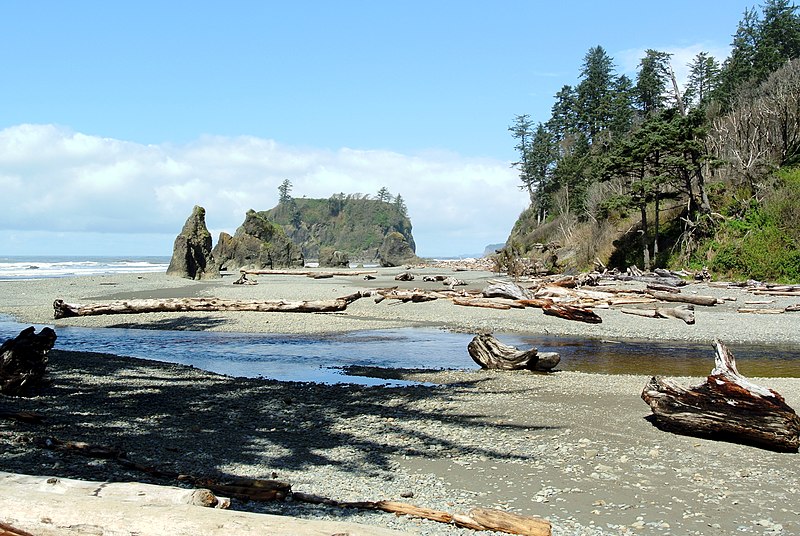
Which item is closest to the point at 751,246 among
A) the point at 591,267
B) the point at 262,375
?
the point at 591,267

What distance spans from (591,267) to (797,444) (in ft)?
125

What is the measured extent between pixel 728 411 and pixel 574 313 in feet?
46.2

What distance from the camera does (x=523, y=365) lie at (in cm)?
1288

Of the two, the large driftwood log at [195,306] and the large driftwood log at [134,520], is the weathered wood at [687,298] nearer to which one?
the large driftwood log at [195,306]

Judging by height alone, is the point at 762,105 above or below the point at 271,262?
above

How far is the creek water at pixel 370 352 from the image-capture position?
13562 millimetres

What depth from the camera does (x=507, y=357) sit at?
1291 cm

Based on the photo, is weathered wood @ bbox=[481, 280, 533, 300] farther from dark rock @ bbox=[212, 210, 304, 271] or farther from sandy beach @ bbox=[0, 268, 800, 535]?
dark rock @ bbox=[212, 210, 304, 271]

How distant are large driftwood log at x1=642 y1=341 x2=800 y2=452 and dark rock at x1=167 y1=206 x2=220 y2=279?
147 feet

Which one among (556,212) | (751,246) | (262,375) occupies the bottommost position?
(262,375)

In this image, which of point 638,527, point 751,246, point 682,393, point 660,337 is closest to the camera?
point 638,527

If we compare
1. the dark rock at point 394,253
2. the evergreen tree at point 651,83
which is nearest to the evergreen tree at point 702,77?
the evergreen tree at point 651,83

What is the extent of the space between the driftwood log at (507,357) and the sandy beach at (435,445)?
45cm

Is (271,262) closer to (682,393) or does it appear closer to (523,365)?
(523,365)
